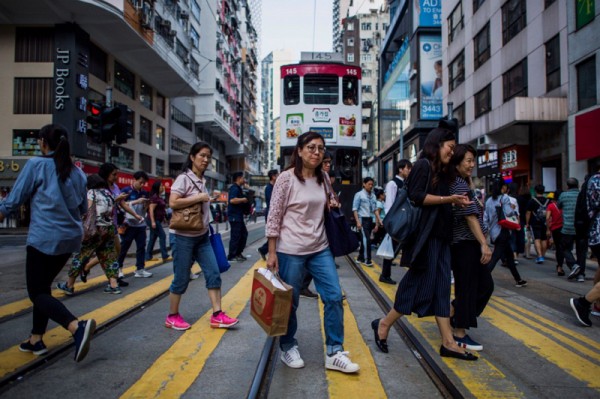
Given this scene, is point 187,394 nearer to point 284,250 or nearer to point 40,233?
point 284,250

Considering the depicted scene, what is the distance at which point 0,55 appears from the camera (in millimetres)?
21969

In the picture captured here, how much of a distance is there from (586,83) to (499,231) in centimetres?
1130

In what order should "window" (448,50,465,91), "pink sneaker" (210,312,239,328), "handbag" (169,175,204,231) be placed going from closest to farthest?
"handbag" (169,175,204,231), "pink sneaker" (210,312,239,328), "window" (448,50,465,91)

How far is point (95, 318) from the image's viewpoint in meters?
4.71

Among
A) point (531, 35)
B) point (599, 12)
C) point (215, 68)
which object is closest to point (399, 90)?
point (215, 68)

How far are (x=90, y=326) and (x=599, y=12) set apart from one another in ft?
54.1

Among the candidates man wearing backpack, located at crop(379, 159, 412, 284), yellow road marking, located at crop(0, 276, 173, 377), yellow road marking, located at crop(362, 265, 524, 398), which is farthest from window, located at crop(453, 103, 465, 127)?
yellow road marking, located at crop(362, 265, 524, 398)

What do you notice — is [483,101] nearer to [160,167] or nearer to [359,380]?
[160,167]

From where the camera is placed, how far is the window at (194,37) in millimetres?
35750

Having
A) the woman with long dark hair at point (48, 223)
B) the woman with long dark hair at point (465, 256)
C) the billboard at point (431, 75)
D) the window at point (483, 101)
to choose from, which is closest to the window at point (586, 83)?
the window at point (483, 101)

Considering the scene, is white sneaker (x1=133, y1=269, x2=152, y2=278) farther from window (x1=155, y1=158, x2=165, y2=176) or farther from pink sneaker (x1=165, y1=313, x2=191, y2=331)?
window (x1=155, y1=158, x2=165, y2=176)

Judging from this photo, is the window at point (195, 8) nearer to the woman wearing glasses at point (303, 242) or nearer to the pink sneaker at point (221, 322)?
the pink sneaker at point (221, 322)

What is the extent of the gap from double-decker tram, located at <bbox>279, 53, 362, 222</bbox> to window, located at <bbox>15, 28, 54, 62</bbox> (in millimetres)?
15068

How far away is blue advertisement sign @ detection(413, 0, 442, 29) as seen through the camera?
32844mm
